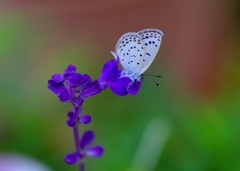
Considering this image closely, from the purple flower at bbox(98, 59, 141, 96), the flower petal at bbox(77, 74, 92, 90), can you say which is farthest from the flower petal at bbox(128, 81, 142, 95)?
the flower petal at bbox(77, 74, 92, 90)

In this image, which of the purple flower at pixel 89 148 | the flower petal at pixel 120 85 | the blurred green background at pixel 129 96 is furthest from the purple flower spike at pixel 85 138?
the blurred green background at pixel 129 96

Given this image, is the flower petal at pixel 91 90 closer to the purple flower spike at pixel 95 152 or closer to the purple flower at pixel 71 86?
the purple flower at pixel 71 86

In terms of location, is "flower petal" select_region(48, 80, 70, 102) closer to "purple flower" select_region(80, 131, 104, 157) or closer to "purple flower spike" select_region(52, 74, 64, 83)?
"purple flower spike" select_region(52, 74, 64, 83)

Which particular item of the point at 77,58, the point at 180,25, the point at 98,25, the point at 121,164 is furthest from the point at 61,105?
the point at 180,25

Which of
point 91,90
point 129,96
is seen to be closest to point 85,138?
point 91,90

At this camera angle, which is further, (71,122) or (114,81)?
(114,81)

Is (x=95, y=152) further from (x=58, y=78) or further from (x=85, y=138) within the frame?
A: (x=58, y=78)
